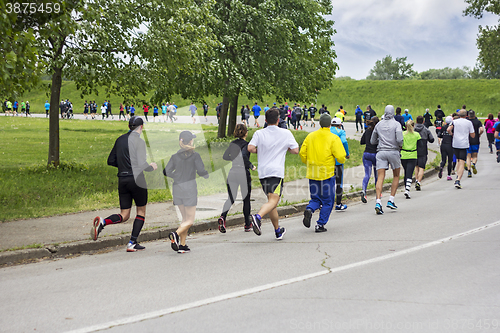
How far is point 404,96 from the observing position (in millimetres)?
71188

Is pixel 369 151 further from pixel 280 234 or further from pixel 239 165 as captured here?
pixel 280 234

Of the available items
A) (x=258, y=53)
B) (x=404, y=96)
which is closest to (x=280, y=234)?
(x=258, y=53)

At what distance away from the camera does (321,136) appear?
25.7 feet

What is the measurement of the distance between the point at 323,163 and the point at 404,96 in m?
68.1

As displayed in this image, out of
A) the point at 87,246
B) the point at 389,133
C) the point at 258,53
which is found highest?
the point at 258,53

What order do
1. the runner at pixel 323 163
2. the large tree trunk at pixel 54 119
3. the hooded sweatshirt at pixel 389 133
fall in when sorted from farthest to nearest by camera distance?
the large tree trunk at pixel 54 119 → the hooded sweatshirt at pixel 389 133 → the runner at pixel 323 163

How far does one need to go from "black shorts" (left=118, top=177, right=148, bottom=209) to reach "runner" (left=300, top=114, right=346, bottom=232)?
266 centimetres

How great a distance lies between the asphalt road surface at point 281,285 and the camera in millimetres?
4023

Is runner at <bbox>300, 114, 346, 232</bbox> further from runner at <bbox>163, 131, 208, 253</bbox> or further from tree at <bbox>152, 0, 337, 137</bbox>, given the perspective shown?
tree at <bbox>152, 0, 337, 137</bbox>

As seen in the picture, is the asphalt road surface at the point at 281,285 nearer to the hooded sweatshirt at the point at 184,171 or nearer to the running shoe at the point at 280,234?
the running shoe at the point at 280,234

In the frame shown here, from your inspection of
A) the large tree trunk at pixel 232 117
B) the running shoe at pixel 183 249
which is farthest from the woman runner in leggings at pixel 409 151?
the large tree trunk at pixel 232 117

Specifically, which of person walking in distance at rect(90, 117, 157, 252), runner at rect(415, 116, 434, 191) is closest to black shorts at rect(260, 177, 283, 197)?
person walking in distance at rect(90, 117, 157, 252)

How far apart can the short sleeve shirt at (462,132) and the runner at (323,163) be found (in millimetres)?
6715

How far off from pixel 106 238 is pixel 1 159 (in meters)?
12.1
